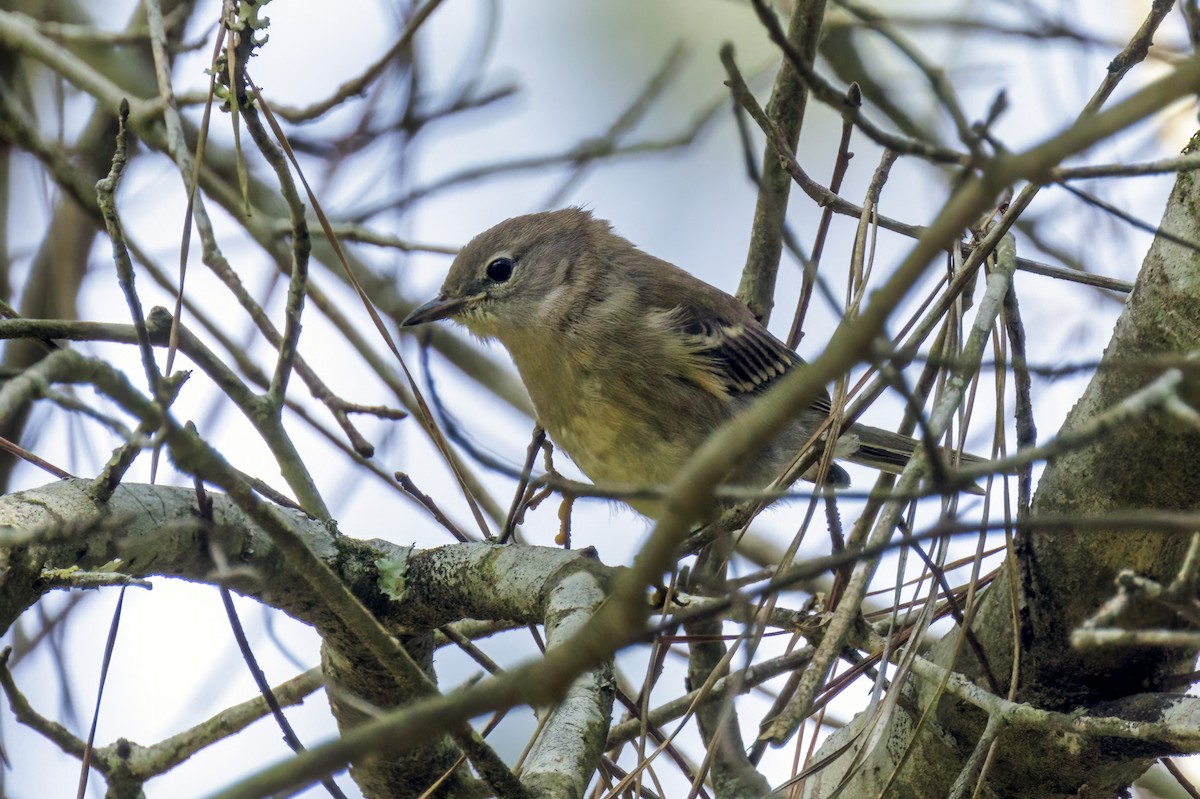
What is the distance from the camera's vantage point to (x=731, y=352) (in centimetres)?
466

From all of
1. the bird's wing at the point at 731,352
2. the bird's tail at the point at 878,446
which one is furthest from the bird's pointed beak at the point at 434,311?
the bird's tail at the point at 878,446

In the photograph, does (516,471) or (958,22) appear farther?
(958,22)

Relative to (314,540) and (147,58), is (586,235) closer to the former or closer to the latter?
(147,58)

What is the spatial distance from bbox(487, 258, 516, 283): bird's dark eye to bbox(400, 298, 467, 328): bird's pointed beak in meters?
0.17

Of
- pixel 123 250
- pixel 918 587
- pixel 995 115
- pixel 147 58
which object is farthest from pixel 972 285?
pixel 147 58

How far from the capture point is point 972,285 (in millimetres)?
3047

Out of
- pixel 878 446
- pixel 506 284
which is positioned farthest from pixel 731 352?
pixel 506 284

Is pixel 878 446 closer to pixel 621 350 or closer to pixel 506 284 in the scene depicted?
pixel 621 350

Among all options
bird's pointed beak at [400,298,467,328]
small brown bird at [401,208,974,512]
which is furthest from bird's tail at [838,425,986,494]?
bird's pointed beak at [400,298,467,328]

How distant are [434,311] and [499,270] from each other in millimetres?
352

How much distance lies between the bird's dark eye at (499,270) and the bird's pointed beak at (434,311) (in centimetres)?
17

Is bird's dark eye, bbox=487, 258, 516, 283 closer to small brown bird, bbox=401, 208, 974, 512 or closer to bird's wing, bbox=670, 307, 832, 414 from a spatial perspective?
small brown bird, bbox=401, 208, 974, 512

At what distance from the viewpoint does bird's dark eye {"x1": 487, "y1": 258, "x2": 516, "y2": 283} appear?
15.9 feet

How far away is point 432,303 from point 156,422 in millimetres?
3190
